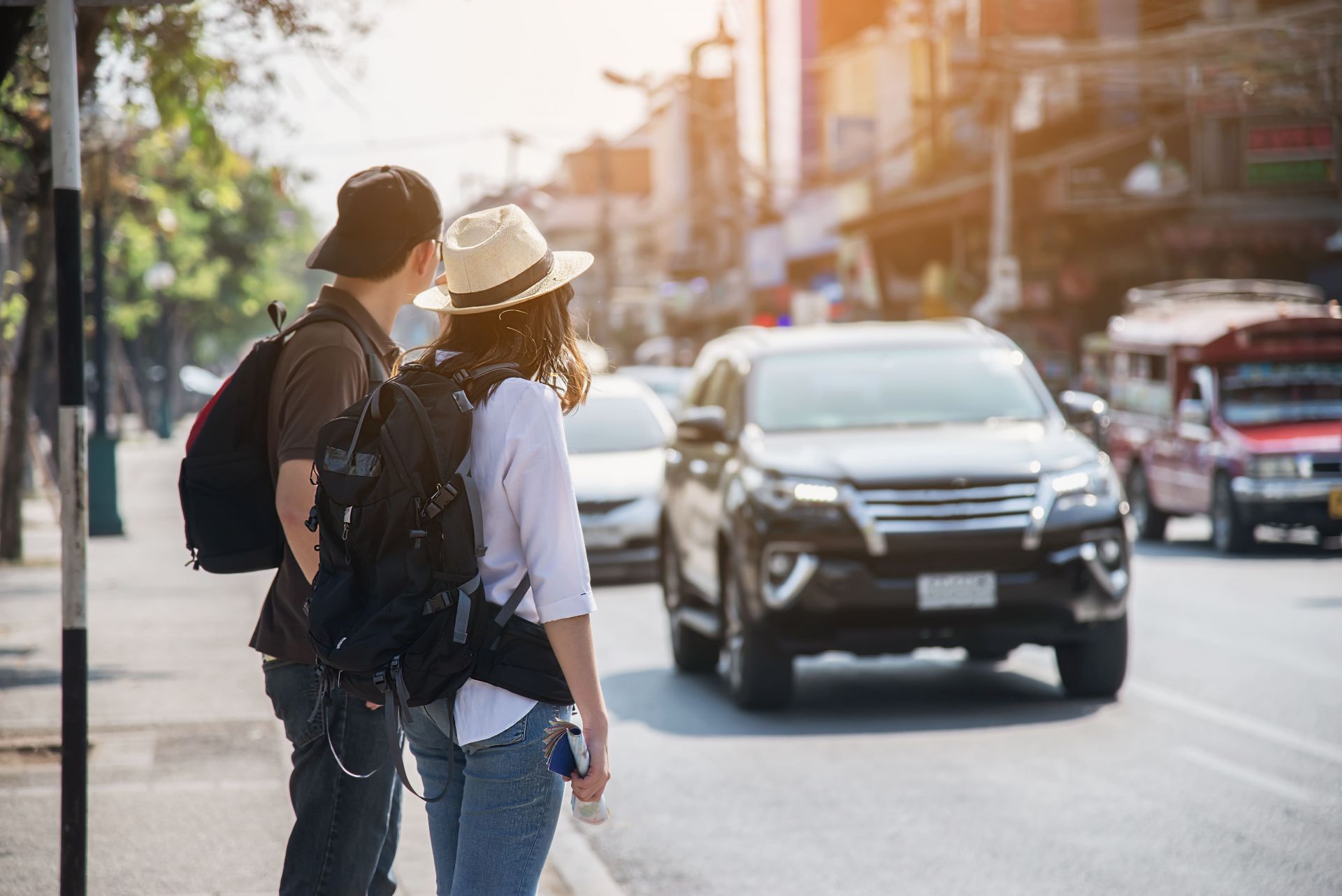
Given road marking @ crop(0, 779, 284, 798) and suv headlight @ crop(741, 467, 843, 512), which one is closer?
road marking @ crop(0, 779, 284, 798)

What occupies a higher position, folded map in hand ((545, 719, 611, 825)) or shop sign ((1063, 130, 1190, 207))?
shop sign ((1063, 130, 1190, 207))

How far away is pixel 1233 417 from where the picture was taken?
19.0m

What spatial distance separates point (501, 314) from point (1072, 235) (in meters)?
34.1

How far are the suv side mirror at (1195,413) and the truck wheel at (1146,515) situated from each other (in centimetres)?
140

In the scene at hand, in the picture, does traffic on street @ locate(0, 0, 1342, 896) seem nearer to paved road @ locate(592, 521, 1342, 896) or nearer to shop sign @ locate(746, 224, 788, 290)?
paved road @ locate(592, 521, 1342, 896)

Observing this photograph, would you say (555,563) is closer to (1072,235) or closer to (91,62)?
(91,62)

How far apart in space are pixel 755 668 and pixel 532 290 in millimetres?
6125

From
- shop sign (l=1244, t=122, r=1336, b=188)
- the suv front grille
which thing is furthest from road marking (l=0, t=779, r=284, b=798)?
shop sign (l=1244, t=122, r=1336, b=188)

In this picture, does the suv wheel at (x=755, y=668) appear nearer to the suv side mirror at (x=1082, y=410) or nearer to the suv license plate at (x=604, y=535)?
the suv side mirror at (x=1082, y=410)

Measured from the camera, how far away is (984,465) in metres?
9.21

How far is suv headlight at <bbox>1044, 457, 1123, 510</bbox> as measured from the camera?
924 centimetres

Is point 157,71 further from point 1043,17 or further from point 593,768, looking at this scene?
point 1043,17

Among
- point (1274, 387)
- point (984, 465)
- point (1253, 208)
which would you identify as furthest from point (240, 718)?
point (1253, 208)

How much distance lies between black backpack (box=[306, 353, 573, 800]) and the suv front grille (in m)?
5.90
